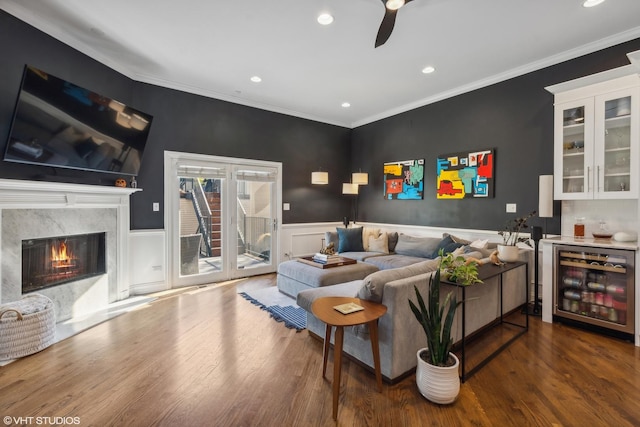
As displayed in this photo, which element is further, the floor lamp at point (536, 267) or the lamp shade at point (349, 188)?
the lamp shade at point (349, 188)

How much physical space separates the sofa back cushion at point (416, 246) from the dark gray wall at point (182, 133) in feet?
6.01

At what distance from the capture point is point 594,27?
2.91m

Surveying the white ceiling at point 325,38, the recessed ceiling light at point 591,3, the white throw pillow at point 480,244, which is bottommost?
the white throw pillow at point 480,244

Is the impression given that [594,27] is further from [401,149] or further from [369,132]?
[369,132]

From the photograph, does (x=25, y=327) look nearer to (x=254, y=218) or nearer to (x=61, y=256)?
(x=61, y=256)

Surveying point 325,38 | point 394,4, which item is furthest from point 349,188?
point 394,4

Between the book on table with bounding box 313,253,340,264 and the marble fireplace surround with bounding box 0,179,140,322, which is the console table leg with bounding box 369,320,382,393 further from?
the marble fireplace surround with bounding box 0,179,140,322

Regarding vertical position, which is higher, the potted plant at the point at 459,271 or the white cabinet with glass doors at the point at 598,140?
the white cabinet with glass doors at the point at 598,140

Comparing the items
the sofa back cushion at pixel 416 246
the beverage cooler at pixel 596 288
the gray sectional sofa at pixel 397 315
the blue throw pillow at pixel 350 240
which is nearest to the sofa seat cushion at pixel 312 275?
the gray sectional sofa at pixel 397 315

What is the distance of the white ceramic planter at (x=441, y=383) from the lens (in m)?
1.82

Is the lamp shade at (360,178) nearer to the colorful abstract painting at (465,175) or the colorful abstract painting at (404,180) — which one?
the colorful abstract painting at (404,180)

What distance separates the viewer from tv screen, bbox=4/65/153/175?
2625mm

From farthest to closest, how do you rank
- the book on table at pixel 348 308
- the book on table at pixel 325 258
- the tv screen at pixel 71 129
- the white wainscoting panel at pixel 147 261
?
1. the white wainscoting panel at pixel 147 261
2. the book on table at pixel 325 258
3. the tv screen at pixel 71 129
4. the book on table at pixel 348 308

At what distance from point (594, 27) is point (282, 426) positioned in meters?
4.46
